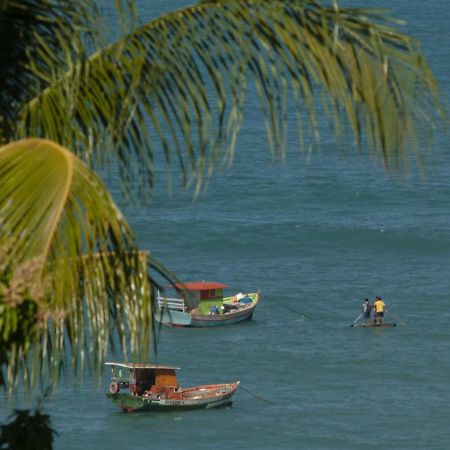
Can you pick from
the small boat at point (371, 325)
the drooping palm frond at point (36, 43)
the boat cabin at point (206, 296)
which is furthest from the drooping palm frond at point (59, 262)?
the small boat at point (371, 325)

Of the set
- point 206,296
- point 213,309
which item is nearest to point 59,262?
point 206,296

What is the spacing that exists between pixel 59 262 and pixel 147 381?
47948 mm

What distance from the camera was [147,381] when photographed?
51.3 meters

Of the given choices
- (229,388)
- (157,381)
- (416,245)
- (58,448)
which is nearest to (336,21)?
(58,448)

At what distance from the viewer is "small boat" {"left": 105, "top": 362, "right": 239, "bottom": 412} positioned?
4709 centimetres

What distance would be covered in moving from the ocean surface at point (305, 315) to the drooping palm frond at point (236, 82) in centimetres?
2352

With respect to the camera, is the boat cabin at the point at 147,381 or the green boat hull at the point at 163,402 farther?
the boat cabin at the point at 147,381

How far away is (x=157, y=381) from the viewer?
1945 inches

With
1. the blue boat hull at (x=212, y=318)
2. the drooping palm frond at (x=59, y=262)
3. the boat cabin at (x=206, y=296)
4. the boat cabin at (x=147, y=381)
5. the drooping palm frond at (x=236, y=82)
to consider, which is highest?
the drooping palm frond at (x=236, y=82)

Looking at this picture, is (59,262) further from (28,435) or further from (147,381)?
(147,381)

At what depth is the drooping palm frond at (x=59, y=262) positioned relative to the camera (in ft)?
12.3

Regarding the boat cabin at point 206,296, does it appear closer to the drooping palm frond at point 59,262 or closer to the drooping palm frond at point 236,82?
the drooping palm frond at point 236,82

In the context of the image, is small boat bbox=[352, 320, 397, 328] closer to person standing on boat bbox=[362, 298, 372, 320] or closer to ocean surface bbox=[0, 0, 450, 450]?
person standing on boat bbox=[362, 298, 372, 320]

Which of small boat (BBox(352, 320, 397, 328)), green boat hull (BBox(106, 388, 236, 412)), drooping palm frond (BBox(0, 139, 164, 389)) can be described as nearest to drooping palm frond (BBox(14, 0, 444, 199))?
drooping palm frond (BBox(0, 139, 164, 389))
